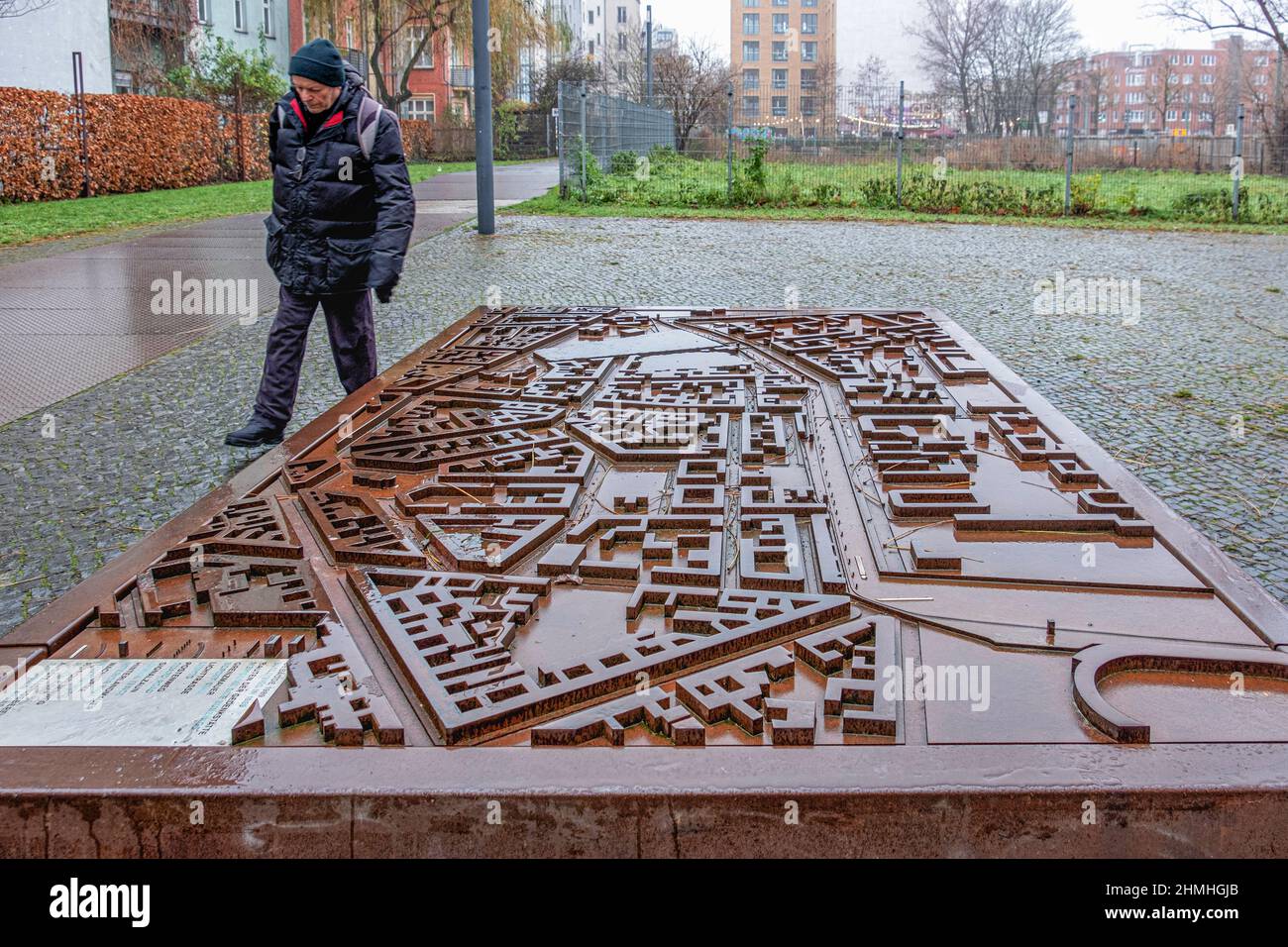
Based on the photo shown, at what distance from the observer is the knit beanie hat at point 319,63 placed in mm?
5410

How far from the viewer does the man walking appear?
18.6 feet

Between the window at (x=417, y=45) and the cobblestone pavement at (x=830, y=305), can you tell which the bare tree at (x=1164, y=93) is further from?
the cobblestone pavement at (x=830, y=305)

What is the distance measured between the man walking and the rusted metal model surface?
4.15 feet

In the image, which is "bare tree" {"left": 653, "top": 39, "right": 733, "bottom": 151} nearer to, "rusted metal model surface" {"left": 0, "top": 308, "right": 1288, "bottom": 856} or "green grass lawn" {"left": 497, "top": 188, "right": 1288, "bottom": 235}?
"green grass lawn" {"left": 497, "top": 188, "right": 1288, "bottom": 235}

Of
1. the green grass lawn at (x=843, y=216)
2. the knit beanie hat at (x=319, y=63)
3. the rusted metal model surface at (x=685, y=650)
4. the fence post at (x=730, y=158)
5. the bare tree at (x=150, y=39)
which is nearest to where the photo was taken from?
the rusted metal model surface at (x=685, y=650)

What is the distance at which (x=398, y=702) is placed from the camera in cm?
247

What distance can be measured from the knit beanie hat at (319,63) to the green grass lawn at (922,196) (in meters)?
14.3

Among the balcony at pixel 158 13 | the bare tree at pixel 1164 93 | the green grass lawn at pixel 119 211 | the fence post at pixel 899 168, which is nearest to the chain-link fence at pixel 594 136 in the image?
the green grass lawn at pixel 119 211

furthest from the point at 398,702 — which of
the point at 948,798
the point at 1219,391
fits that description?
the point at 1219,391

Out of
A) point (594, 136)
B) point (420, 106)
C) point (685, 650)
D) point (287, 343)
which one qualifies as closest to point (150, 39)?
point (594, 136)

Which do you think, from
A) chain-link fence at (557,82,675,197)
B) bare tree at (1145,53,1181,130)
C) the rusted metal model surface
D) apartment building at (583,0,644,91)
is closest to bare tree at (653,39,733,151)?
chain-link fence at (557,82,675,197)

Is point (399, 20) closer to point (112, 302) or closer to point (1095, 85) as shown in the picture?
point (112, 302)
